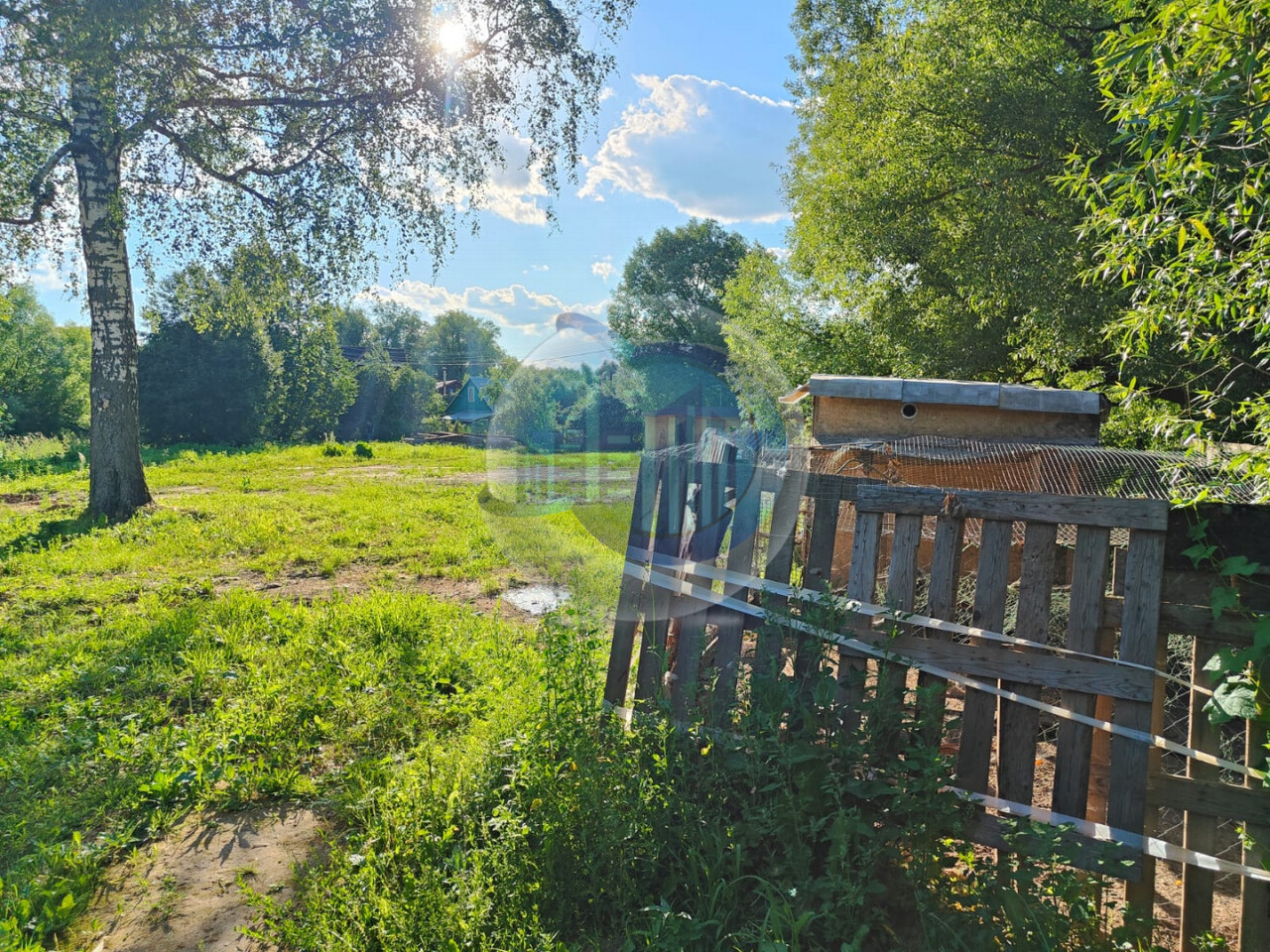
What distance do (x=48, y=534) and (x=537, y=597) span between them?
6.75 meters

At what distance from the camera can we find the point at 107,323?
32.3 feet

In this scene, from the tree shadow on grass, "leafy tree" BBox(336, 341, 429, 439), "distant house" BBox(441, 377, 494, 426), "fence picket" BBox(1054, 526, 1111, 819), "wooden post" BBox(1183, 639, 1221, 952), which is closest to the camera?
"wooden post" BBox(1183, 639, 1221, 952)

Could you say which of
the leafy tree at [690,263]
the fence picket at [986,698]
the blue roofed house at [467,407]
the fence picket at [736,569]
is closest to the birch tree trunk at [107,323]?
the fence picket at [736,569]

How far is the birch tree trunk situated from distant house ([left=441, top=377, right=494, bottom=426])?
2146 centimetres

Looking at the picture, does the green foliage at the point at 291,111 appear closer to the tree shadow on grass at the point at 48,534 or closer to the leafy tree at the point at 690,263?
the tree shadow on grass at the point at 48,534

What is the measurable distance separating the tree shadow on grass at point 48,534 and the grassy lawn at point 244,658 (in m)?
0.04

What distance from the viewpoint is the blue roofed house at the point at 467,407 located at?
3368 centimetres

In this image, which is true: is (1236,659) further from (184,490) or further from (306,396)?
(306,396)

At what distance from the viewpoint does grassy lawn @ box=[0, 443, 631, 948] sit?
3322mm

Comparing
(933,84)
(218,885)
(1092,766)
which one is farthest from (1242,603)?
(933,84)

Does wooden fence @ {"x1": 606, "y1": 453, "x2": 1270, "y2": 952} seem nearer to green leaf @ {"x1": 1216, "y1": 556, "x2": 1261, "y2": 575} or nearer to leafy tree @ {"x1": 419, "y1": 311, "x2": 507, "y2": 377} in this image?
green leaf @ {"x1": 1216, "y1": 556, "x2": 1261, "y2": 575}

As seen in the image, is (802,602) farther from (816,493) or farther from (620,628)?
(620,628)

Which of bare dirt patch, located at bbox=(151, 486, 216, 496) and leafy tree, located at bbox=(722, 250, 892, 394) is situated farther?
leafy tree, located at bbox=(722, 250, 892, 394)

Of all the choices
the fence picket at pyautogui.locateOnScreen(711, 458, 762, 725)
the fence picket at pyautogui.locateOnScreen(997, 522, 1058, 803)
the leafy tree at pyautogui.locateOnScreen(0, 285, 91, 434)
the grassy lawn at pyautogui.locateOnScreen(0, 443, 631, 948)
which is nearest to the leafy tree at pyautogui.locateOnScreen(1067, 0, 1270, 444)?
the fence picket at pyautogui.locateOnScreen(997, 522, 1058, 803)
